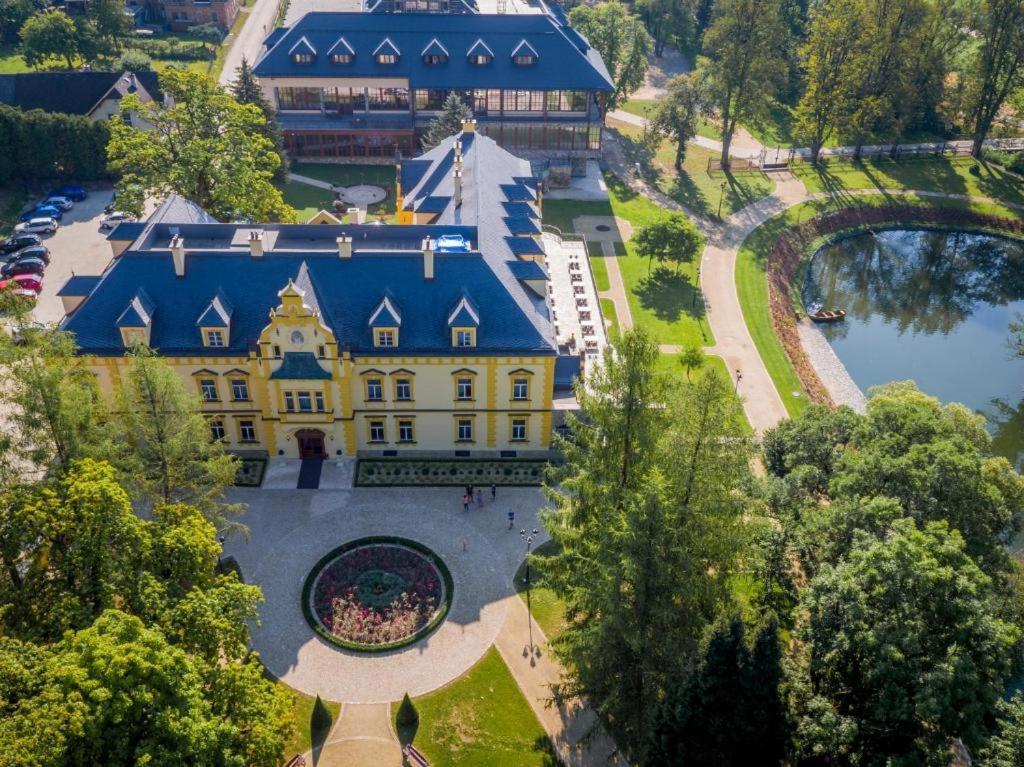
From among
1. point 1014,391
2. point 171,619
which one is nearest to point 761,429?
point 1014,391

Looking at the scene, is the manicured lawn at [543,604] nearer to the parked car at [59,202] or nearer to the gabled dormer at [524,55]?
the parked car at [59,202]

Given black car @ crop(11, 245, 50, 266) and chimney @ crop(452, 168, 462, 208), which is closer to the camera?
chimney @ crop(452, 168, 462, 208)

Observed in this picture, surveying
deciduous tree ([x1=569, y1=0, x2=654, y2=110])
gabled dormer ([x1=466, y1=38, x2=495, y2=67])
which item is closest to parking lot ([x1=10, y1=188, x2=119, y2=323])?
gabled dormer ([x1=466, y1=38, x2=495, y2=67])

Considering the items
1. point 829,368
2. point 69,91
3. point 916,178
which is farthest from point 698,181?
point 69,91

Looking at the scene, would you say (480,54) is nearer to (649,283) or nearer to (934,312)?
(649,283)

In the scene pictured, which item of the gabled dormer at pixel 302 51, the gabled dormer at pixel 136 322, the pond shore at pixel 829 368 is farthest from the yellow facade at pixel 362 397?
the gabled dormer at pixel 302 51

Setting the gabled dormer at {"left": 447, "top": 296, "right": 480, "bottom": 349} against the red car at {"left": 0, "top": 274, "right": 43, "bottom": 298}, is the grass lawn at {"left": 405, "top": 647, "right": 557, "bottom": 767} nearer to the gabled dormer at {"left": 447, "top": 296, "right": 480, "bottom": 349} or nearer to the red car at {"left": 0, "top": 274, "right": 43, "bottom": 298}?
the gabled dormer at {"left": 447, "top": 296, "right": 480, "bottom": 349}
